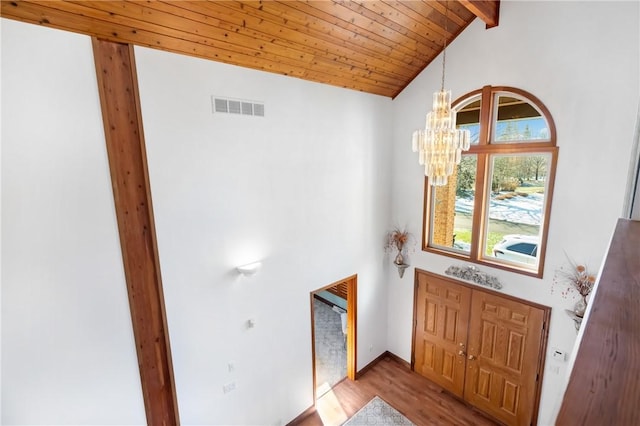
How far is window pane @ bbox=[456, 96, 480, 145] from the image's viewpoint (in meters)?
4.08

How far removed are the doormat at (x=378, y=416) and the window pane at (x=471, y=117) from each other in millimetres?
4170

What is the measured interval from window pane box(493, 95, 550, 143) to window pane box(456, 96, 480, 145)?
24 centimetres

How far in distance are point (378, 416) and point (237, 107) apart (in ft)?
15.3

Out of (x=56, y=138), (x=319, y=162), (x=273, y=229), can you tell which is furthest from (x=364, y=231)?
(x=56, y=138)

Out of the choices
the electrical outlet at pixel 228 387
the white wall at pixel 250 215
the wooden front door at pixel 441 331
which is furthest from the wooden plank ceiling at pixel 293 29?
the electrical outlet at pixel 228 387

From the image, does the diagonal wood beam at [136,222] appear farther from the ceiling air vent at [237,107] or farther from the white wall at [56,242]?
the ceiling air vent at [237,107]

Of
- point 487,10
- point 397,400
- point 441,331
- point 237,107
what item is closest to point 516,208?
point 441,331

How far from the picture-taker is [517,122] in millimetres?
3717

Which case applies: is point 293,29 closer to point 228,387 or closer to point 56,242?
point 56,242

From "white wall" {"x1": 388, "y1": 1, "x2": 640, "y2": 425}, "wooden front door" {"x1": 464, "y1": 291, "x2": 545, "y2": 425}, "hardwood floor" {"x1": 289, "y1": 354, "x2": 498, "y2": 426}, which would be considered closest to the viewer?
"white wall" {"x1": 388, "y1": 1, "x2": 640, "y2": 425}

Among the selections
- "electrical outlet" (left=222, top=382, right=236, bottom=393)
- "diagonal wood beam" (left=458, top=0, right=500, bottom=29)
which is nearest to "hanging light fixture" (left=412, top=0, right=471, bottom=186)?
"diagonal wood beam" (left=458, top=0, right=500, bottom=29)

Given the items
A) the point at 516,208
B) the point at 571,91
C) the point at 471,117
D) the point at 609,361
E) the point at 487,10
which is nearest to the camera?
the point at 609,361

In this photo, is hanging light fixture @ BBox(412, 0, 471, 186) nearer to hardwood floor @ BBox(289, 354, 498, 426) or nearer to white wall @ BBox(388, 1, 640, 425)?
white wall @ BBox(388, 1, 640, 425)

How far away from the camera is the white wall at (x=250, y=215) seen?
274cm
